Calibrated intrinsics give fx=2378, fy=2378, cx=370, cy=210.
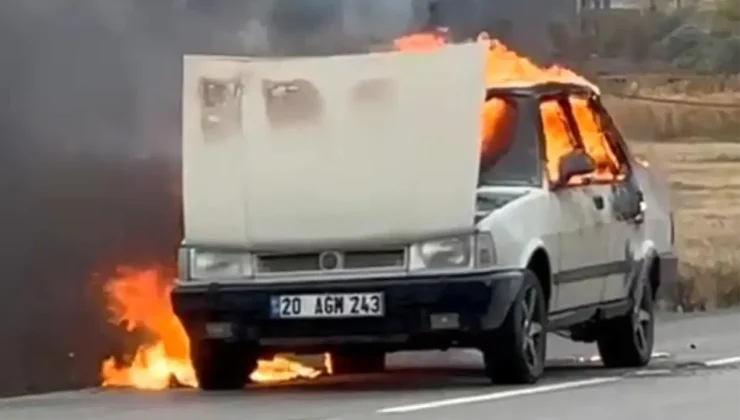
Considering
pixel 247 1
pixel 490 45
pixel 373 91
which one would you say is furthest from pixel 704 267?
pixel 373 91

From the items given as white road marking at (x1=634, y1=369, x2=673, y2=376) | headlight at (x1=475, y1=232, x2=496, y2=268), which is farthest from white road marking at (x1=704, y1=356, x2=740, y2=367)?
headlight at (x1=475, y1=232, x2=496, y2=268)

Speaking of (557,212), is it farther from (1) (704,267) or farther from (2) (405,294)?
(1) (704,267)

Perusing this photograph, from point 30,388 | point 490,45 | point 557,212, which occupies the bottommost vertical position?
point 30,388

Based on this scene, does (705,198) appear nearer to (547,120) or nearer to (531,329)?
(547,120)

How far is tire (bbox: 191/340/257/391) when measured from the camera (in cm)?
1319

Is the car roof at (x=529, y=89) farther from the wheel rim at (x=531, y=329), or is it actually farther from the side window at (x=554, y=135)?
the wheel rim at (x=531, y=329)

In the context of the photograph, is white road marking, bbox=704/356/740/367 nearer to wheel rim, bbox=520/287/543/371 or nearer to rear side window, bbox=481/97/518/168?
wheel rim, bbox=520/287/543/371

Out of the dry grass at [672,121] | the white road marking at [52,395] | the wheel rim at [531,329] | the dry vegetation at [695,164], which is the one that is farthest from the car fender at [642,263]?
the dry grass at [672,121]

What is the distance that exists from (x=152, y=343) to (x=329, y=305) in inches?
123

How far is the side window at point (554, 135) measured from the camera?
44.7 feet

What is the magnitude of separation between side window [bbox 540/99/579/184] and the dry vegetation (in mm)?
8732

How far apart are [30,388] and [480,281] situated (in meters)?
3.93

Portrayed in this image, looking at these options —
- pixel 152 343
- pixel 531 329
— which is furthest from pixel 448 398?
pixel 152 343

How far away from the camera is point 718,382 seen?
13.2 metres
